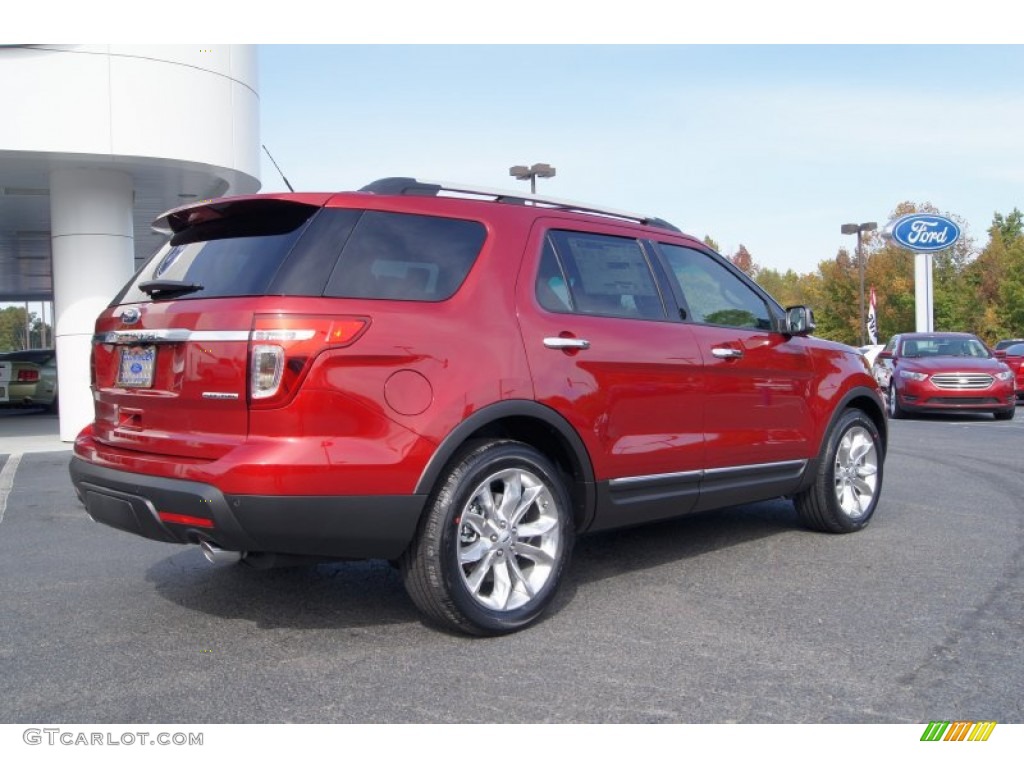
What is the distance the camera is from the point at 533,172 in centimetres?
2731

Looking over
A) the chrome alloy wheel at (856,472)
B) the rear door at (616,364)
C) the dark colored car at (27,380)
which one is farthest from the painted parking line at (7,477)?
the dark colored car at (27,380)

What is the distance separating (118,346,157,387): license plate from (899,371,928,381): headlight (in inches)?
568

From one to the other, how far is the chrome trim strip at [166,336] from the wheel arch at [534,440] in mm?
869

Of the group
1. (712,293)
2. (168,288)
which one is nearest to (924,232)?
(712,293)

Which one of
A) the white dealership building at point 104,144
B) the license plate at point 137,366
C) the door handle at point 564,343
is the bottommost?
the license plate at point 137,366

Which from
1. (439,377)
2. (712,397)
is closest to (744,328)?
(712,397)

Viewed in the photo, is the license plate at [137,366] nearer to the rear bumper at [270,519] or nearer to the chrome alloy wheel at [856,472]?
the rear bumper at [270,519]

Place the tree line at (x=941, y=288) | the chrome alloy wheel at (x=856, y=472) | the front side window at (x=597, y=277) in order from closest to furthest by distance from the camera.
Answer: the front side window at (x=597, y=277) → the chrome alloy wheel at (x=856, y=472) → the tree line at (x=941, y=288)

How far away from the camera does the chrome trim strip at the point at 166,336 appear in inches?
144

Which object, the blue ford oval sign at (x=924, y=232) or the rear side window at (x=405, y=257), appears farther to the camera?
the blue ford oval sign at (x=924, y=232)

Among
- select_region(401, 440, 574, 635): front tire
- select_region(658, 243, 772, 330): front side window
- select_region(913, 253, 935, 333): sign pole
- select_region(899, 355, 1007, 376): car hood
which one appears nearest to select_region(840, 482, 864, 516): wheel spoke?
select_region(658, 243, 772, 330): front side window

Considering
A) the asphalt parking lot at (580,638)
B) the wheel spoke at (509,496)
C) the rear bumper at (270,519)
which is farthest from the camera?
the wheel spoke at (509,496)

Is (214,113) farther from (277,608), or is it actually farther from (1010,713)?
(1010,713)

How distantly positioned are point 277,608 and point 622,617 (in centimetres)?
157
